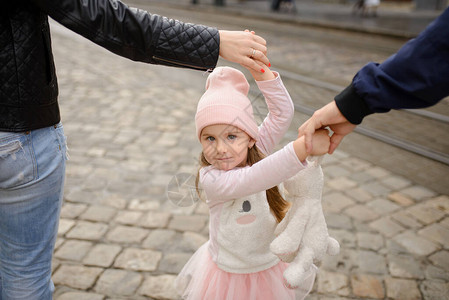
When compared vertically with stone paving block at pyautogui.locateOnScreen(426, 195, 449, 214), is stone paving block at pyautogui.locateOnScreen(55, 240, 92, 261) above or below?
below

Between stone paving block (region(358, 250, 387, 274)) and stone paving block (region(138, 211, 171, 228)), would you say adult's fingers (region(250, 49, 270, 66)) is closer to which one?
stone paving block (region(358, 250, 387, 274))

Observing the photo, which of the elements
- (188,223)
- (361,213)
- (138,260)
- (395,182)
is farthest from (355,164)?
(138,260)

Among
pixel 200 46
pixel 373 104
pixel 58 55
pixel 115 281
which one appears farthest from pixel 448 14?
pixel 58 55

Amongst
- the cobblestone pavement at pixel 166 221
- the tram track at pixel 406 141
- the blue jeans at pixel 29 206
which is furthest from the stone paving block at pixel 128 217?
the tram track at pixel 406 141

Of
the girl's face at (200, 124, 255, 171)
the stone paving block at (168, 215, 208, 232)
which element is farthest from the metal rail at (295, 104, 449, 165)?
the girl's face at (200, 124, 255, 171)

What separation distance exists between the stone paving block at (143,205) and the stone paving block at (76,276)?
830 mm

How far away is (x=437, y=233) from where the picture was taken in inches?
131

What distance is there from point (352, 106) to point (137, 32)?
83cm

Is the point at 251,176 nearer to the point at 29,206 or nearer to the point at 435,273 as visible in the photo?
the point at 29,206

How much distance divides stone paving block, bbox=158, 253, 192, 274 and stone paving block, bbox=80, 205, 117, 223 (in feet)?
2.41

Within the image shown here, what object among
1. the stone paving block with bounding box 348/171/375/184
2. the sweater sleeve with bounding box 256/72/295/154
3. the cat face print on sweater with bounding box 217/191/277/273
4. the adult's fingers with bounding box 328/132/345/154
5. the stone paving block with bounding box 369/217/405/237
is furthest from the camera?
the stone paving block with bounding box 348/171/375/184

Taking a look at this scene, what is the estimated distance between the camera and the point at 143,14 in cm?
151

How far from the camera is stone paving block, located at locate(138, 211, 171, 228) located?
3402mm

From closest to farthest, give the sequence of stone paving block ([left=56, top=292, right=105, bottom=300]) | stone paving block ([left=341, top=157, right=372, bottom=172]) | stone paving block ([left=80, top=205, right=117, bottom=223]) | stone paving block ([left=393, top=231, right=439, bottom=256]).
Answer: stone paving block ([left=56, top=292, right=105, bottom=300]) → stone paving block ([left=393, top=231, right=439, bottom=256]) → stone paving block ([left=80, top=205, right=117, bottom=223]) → stone paving block ([left=341, top=157, right=372, bottom=172])
